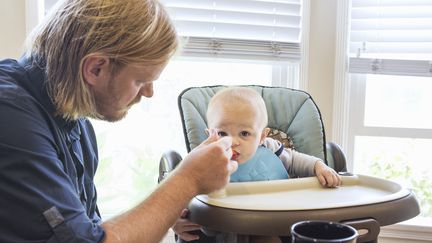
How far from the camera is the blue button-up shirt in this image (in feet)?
2.83

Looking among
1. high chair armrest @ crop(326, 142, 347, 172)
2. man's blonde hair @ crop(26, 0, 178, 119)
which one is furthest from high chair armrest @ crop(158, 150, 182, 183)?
high chair armrest @ crop(326, 142, 347, 172)

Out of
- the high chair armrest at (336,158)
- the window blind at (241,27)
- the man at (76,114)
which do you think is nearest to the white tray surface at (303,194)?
the man at (76,114)

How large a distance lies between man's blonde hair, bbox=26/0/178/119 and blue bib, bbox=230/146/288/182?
580 millimetres

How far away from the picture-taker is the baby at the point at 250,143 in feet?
4.79

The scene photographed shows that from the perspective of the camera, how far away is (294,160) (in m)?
1.65

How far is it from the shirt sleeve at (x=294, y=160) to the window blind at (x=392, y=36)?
823mm

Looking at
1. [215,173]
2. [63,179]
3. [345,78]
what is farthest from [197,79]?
[63,179]

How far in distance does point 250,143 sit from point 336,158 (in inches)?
16.5

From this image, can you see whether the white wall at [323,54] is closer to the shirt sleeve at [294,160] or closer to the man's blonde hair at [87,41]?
the shirt sleeve at [294,160]

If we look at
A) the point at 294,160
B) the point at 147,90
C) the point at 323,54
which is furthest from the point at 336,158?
the point at 147,90

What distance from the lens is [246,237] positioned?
43.3 inches

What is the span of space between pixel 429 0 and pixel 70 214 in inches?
78.3

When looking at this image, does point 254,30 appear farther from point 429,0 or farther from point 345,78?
point 429,0

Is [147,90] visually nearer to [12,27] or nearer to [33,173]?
[33,173]
